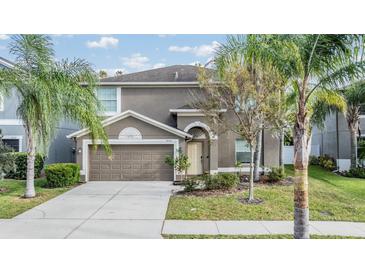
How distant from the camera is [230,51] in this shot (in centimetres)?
757

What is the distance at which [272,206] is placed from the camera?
945 cm

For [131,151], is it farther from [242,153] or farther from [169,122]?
[242,153]

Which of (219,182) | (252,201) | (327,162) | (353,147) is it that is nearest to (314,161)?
(327,162)

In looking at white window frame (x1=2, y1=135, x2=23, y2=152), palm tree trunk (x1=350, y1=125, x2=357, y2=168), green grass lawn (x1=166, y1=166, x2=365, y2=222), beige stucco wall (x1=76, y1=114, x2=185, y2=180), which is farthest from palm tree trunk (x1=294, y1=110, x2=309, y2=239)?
white window frame (x1=2, y1=135, x2=23, y2=152)

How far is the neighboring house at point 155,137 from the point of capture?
14555mm

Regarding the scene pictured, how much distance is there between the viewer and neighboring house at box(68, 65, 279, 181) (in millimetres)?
14555

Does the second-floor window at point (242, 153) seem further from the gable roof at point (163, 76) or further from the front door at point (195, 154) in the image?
the gable roof at point (163, 76)

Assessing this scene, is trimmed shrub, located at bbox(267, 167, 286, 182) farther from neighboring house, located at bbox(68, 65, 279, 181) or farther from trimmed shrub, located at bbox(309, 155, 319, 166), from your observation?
trimmed shrub, located at bbox(309, 155, 319, 166)

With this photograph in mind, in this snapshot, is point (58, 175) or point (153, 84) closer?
point (58, 175)

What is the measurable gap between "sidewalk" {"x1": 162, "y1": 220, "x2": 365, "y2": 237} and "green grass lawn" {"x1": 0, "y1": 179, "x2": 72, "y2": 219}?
4803mm

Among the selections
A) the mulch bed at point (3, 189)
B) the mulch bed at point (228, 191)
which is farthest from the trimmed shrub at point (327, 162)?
the mulch bed at point (3, 189)

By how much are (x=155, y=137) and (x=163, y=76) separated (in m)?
4.30
